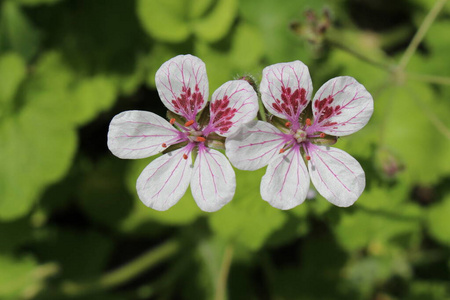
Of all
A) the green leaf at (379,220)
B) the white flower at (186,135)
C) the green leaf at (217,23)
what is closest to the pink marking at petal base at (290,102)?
the white flower at (186,135)

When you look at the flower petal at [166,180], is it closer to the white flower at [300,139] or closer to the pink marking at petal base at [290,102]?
the white flower at [300,139]

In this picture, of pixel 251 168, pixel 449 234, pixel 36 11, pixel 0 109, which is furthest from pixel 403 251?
pixel 36 11

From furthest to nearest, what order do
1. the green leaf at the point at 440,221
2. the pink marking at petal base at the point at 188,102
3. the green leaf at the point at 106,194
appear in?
1. the green leaf at the point at 106,194
2. the green leaf at the point at 440,221
3. the pink marking at petal base at the point at 188,102

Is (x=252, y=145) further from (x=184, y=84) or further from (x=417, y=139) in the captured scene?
(x=417, y=139)

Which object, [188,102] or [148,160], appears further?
[148,160]

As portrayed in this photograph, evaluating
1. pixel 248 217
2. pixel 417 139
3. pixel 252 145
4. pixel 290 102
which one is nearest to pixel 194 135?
pixel 252 145

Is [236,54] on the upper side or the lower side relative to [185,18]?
lower

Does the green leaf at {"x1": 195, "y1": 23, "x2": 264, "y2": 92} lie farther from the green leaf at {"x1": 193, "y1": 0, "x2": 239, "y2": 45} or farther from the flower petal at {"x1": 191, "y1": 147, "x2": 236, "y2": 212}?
the flower petal at {"x1": 191, "y1": 147, "x2": 236, "y2": 212}
